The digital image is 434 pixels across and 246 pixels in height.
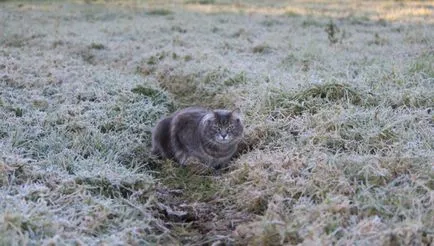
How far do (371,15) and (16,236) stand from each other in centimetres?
1448

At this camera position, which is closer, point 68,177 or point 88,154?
point 68,177

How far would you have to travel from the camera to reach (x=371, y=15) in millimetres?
16328

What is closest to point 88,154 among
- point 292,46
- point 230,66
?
point 230,66

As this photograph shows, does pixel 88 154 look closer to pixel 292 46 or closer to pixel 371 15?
pixel 292 46

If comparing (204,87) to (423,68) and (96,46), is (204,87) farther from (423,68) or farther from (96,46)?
(96,46)

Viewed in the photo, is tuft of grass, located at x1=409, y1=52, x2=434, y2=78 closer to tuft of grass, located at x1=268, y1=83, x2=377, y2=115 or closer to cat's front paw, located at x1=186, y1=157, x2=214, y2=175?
tuft of grass, located at x1=268, y1=83, x2=377, y2=115

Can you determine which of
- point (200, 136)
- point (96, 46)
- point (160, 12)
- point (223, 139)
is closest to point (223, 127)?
point (223, 139)

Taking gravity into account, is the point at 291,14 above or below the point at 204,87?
above

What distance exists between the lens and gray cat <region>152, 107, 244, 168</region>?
577 centimetres

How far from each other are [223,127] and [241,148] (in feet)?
1.93

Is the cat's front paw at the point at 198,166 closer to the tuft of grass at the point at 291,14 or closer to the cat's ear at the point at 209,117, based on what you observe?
the cat's ear at the point at 209,117

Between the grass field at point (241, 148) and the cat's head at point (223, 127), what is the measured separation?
0.91 feet

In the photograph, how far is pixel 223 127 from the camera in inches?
225

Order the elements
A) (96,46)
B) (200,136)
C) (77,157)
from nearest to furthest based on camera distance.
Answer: (77,157) → (200,136) → (96,46)
